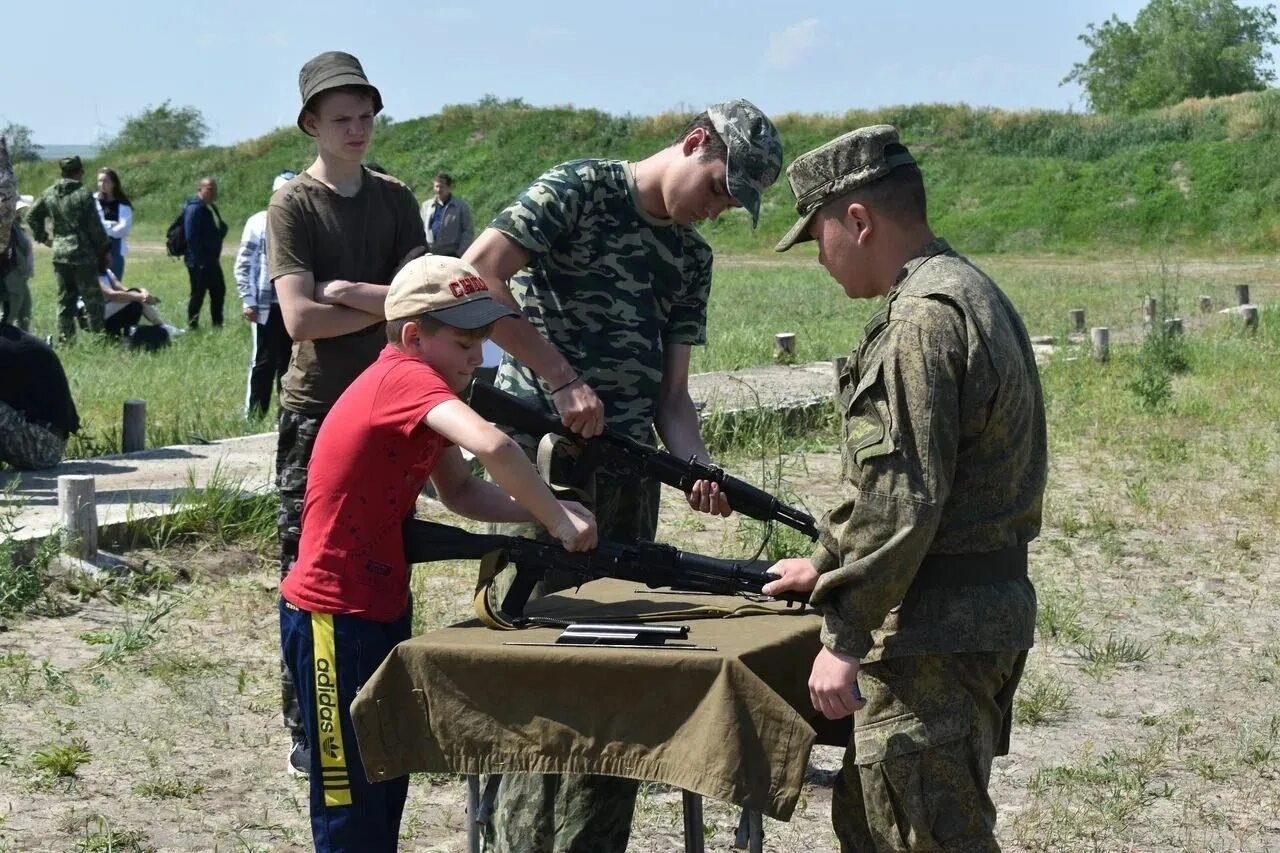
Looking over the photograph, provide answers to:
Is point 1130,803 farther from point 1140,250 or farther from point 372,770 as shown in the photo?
point 1140,250

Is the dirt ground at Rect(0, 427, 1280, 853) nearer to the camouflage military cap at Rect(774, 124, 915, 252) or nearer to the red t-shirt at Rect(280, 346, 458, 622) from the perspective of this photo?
the red t-shirt at Rect(280, 346, 458, 622)

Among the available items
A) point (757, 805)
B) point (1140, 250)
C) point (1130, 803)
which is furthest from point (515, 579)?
point (1140, 250)

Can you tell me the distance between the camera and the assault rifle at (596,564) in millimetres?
3475

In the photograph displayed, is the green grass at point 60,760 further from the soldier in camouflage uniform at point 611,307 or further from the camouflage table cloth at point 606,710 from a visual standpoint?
the camouflage table cloth at point 606,710

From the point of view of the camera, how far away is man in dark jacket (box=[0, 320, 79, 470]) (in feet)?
28.3

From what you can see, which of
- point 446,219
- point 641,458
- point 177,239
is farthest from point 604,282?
point 177,239

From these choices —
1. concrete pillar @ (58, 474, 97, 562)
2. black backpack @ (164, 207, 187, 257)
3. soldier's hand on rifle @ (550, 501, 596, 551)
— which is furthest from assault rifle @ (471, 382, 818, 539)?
black backpack @ (164, 207, 187, 257)

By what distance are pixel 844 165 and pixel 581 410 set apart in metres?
1.16

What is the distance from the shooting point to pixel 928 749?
312 centimetres

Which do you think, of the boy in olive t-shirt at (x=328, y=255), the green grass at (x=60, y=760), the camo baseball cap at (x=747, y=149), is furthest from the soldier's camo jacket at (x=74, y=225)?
the camo baseball cap at (x=747, y=149)

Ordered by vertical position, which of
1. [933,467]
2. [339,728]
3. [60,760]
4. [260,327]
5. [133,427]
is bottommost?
[60,760]

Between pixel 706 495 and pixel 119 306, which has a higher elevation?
pixel 119 306

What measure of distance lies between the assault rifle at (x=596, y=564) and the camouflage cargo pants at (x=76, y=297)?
1349 cm

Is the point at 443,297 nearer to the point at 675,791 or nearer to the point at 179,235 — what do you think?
the point at 675,791
